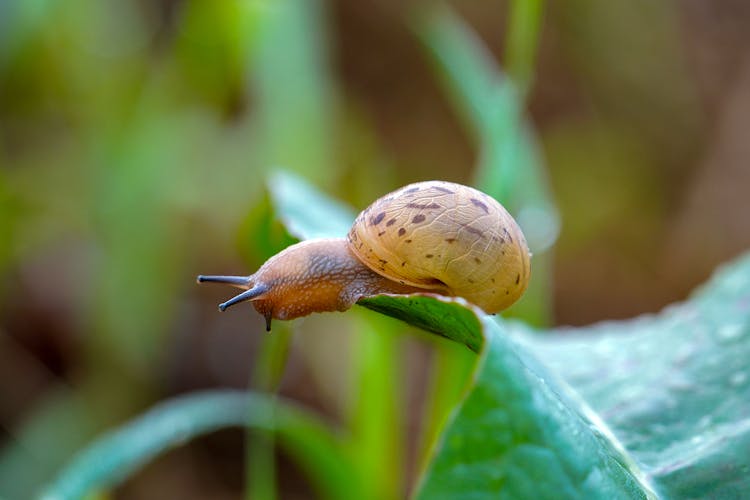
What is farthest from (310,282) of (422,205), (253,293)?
(422,205)

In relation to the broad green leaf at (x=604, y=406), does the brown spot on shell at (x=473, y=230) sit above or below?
above

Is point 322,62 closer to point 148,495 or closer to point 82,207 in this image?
point 82,207

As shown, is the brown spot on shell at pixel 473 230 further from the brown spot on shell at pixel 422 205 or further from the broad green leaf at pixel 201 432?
the broad green leaf at pixel 201 432

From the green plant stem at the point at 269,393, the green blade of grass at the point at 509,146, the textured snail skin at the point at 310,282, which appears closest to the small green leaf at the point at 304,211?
the textured snail skin at the point at 310,282

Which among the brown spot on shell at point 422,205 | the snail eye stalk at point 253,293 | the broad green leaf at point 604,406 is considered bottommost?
the broad green leaf at point 604,406

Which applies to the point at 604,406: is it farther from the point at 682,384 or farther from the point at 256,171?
the point at 256,171

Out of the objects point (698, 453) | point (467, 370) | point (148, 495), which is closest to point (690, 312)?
point (467, 370)
